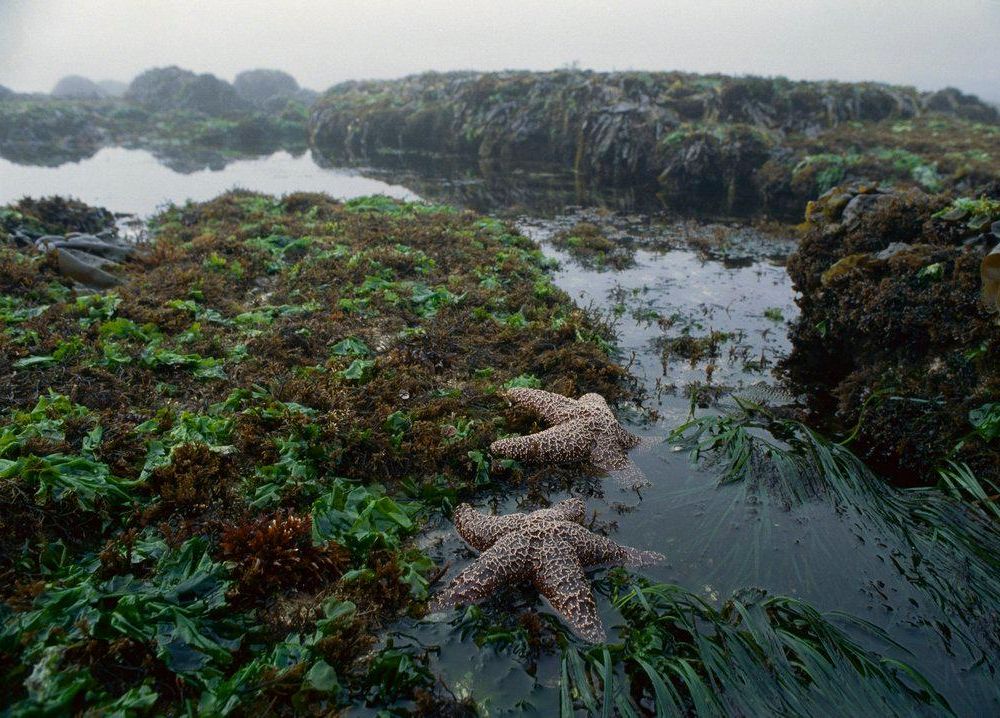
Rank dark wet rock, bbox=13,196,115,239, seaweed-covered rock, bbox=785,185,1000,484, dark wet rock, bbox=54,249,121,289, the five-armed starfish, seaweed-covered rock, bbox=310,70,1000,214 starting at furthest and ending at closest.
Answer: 1. seaweed-covered rock, bbox=310,70,1000,214
2. dark wet rock, bbox=13,196,115,239
3. dark wet rock, bbox=54,249,121,289
4. seaweed-covered rock, bbox=785,185,1000,484
5. the five-armed starfish

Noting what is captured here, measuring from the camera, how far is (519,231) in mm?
15852

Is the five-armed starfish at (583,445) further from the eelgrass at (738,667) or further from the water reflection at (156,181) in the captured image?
the water reflection at (156,181)

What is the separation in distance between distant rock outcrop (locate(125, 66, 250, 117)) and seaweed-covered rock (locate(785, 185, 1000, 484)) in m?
60.3

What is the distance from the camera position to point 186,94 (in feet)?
197

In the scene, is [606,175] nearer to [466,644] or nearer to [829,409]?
[829,409]

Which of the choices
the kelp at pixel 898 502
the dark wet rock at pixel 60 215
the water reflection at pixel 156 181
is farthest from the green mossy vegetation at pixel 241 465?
the water reflection at pixel 156 181

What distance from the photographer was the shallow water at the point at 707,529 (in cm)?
371

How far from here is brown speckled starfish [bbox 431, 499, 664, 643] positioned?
13.1 feet

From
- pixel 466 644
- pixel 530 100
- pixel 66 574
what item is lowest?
pixel 466 644

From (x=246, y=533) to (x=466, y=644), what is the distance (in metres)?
1.94

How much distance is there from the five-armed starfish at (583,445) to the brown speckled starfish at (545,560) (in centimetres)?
113

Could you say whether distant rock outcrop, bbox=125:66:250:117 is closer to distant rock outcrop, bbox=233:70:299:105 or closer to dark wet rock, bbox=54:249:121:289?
distant rock outcrop, bbox=233:70:299:105

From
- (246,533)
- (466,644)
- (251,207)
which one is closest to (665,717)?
(466,644)

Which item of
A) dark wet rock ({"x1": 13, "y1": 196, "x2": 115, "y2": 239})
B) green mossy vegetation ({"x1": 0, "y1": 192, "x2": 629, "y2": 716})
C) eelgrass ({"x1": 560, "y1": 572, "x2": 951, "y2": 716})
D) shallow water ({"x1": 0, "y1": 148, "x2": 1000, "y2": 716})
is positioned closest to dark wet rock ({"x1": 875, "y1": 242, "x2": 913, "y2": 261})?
shallow water ({"x1": 0, "y1": 148, "x2": 1000, "y2": 716})
